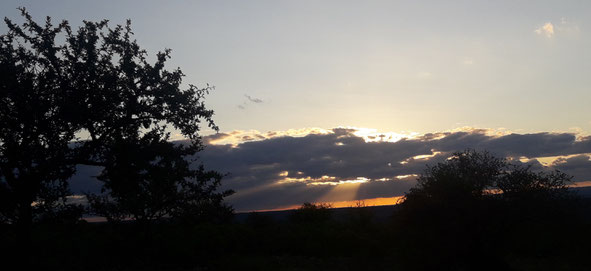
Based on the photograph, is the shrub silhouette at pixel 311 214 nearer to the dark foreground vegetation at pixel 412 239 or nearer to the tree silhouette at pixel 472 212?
the dark foreground vegetation at pixel 412 239

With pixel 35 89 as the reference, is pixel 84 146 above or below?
below

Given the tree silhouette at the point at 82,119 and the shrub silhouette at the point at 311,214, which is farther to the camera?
the shrub silhouette at the point at 311,214

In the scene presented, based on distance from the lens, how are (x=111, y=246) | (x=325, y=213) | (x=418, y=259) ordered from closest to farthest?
(x=418, y=259), (x=111, y=246), (x=325, y=213)

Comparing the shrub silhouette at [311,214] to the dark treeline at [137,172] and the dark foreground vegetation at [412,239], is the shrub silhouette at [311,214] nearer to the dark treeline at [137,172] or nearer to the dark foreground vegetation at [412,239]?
the dark foreground vegetation at [412,239]

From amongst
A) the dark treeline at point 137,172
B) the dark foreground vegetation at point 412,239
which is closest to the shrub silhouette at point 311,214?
the dark foreground vegetation at point 412,239

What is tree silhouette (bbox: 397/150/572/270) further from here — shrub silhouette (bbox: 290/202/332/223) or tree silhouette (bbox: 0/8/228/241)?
shrub silhouette (bbox: 290/202/332/223)

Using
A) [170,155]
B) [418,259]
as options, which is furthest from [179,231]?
[418,259]

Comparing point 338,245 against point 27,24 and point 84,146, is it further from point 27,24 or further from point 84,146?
point 27,24

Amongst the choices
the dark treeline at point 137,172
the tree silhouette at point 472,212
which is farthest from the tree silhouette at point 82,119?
the tree silhouette at point 472,212

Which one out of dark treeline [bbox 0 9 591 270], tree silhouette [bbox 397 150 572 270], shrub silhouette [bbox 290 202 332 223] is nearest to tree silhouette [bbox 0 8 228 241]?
dark treeline [bbox 0 9 591 270]

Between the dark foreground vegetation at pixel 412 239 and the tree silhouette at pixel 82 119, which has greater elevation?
the tree silhouette at pixel 82 119

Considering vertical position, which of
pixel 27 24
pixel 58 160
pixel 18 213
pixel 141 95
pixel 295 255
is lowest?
pixel 295 255

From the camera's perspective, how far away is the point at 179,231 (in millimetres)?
33344

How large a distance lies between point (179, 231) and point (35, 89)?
66.3 feet
